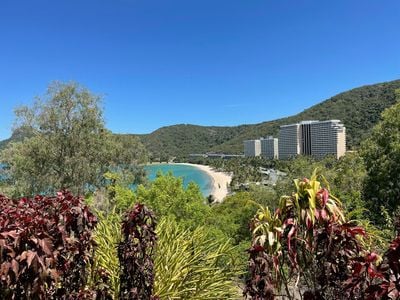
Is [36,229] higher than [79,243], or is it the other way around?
[36,229]


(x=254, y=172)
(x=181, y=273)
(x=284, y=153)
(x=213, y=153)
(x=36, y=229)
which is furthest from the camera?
(x=213, y=153)

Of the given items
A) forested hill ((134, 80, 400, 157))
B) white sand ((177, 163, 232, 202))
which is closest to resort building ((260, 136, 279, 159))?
forested hill ((134, 80, 400, 157))

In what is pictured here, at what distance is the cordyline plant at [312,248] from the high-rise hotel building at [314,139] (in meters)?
85.4

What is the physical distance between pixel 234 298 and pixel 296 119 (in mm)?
139259

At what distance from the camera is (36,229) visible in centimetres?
197

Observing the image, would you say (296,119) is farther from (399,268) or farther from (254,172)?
(399,268)

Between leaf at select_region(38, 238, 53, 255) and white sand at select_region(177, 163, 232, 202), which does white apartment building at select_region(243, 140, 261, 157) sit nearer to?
white sand at select_region(177, 163, 232, 202)

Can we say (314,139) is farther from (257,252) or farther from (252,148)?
(257,252)

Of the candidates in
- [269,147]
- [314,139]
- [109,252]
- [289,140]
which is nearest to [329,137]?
[314,139]

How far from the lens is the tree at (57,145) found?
16891 millimetres

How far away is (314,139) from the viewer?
107312 millimetres

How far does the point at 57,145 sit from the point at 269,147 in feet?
394

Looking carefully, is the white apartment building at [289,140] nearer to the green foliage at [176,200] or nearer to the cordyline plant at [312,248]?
the green foliage at [176,200]

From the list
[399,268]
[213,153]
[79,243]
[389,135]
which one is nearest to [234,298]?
[79,243]
